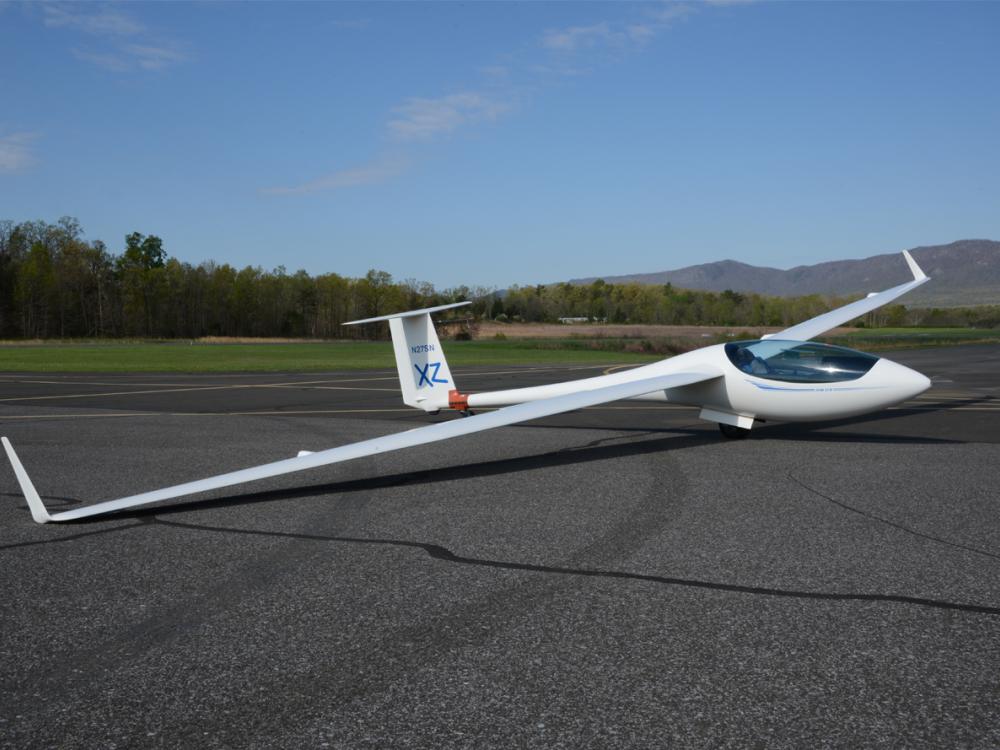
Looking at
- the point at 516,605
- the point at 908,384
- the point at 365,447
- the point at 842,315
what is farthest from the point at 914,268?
the point at 516,605

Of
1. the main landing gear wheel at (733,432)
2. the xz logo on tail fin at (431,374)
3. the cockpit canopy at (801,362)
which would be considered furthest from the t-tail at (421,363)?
the cockpit canopy at (801,362)

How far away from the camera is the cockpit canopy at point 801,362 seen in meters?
12.4

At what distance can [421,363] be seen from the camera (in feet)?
49.3

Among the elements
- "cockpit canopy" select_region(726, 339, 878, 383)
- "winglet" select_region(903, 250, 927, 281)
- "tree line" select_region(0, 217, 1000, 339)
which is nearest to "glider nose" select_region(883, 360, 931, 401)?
"cockpit canopy" select_region(726, 339, 878, 383)

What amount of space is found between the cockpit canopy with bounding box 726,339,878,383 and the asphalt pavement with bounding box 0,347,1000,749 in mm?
1347

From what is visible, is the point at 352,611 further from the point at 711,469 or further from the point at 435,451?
the point at 435,451

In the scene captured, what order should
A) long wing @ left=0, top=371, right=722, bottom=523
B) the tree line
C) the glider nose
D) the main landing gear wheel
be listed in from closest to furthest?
1. long wing @ left=0, top=371, right=722, bottom=523
2. the glider nose
3. the main landing gear wheel
4. the tree line

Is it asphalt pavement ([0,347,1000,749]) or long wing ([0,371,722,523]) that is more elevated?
long wing ([0,371,722,523])

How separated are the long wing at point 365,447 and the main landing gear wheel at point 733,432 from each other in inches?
43.4

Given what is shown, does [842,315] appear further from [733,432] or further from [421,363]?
[421,363]

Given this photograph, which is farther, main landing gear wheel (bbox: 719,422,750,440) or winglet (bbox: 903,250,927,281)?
winglet (bbox: 903,250,927,281)

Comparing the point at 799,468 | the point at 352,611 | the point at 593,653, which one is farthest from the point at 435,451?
the point at 593,653

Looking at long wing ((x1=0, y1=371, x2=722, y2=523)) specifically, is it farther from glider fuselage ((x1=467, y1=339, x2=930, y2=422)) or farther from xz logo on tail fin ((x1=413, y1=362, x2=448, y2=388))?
xz logo on tail fin ((x1=413, y1=362, x2=448, y2=388))

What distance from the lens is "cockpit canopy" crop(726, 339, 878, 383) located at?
12.4 meters
